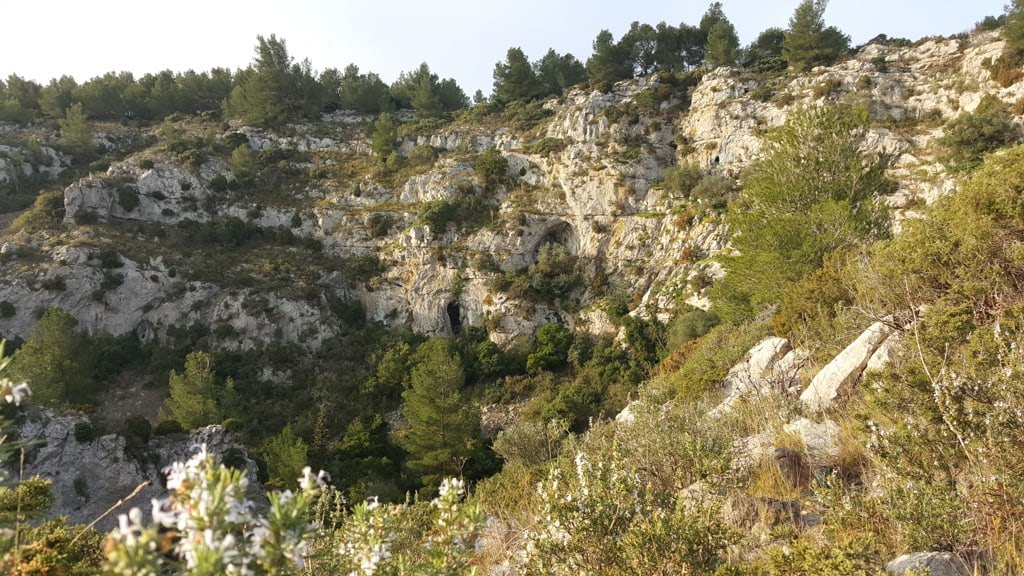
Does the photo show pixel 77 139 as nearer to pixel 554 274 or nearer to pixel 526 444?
pixel 554 274

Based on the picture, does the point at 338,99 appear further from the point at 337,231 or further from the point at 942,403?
the point at 942,403

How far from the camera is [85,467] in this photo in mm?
13961

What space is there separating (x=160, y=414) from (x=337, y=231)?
1764 cm

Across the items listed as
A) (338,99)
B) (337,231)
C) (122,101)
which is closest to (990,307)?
(337,231)

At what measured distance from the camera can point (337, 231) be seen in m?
33.7

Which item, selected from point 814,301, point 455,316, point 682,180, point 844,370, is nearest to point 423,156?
point 455,316

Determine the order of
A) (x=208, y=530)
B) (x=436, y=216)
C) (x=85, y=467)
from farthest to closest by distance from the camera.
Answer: (x=436, y=216), (x=85, y=467), (x=208, y=530)

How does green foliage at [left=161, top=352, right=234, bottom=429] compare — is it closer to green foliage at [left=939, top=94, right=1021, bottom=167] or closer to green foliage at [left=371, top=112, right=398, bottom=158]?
green foliage at [left=371, top=112, right=398, bottom=158]

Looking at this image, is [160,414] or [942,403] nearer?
[942,403]

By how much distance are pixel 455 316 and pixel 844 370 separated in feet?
79.7

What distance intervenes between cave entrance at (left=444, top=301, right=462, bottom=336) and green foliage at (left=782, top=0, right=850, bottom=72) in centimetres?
3227

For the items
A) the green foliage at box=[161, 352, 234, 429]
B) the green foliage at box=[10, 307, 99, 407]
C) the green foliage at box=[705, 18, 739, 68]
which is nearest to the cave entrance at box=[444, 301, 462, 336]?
the green foliage at box=[161, 352, 234, 429]

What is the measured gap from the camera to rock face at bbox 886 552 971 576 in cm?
290

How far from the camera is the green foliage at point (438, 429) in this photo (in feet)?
50.5
